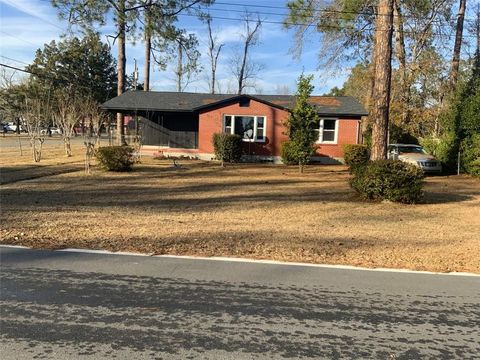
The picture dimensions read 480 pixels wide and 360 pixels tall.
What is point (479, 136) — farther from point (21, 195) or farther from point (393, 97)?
point (21, 195)

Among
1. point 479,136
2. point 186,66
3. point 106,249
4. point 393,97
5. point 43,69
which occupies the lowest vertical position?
point 106,249

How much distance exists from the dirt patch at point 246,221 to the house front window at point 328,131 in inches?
388

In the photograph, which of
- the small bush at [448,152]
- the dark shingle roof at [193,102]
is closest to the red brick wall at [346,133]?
the dark shingle roof at [193,102]

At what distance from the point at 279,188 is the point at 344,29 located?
19246 millimetres

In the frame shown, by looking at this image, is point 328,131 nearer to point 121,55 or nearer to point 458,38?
point 458,38

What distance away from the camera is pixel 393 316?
4.79 metres

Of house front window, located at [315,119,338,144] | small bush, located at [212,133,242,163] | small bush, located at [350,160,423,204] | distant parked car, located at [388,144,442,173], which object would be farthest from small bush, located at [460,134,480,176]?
small bush, located at [212,133,242,163]

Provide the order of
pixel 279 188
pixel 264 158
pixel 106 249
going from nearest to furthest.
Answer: pixel 106 249
pixel 279 188
pixel 264 158

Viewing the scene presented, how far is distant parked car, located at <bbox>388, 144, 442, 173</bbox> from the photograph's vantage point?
22750mm

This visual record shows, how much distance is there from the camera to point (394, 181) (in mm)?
12883

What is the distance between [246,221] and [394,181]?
483 cm

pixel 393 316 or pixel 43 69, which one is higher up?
pixel 43 69

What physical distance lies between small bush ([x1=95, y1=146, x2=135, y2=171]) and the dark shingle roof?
7879 mm

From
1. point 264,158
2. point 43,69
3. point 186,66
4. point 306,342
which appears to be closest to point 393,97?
point 264,158
